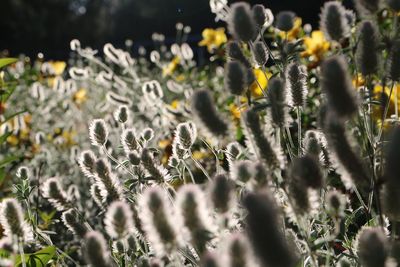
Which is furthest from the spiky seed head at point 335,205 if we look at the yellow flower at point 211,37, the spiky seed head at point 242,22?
the yellow flower at point 211,37

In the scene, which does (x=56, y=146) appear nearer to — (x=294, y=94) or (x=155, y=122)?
(x=155, y=122)

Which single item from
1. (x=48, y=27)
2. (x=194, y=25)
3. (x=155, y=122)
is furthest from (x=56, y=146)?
(x=48, y=27)

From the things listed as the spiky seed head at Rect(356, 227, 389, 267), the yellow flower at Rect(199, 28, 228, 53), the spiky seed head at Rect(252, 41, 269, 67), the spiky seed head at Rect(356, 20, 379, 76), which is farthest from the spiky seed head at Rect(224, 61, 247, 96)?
the yellow flower at Rect(199, 28, 228, 53)

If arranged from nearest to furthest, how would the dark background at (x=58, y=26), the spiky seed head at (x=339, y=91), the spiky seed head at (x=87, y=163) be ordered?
1. the spiky seed head at (x=339, y=91)
2. the spiky seed head at (x=87, y=163)
3. the dark background at (x=58, y=26)

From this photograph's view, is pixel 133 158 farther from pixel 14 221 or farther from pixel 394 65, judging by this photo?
pixel 394 65

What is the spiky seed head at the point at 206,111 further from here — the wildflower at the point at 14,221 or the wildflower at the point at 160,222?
the wildflower at the point at 14,221

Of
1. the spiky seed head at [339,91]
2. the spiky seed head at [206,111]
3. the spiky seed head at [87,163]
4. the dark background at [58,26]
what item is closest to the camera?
the spiky seed head at [339,91]
